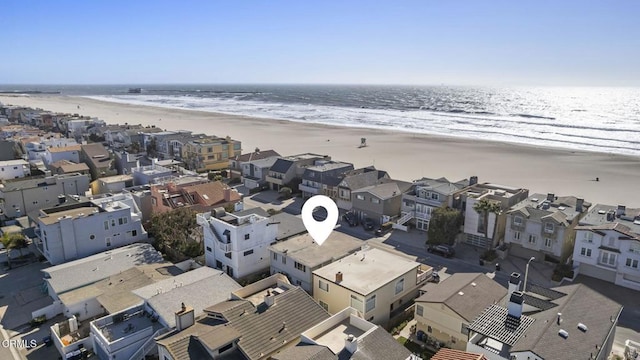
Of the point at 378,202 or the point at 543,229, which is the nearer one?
the point at 543,229

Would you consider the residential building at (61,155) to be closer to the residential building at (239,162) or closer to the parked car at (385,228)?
the residential building at (239,162)

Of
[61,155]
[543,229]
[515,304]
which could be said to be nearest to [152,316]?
[515,304]

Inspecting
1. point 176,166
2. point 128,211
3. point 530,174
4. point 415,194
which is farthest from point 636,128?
point 128,211

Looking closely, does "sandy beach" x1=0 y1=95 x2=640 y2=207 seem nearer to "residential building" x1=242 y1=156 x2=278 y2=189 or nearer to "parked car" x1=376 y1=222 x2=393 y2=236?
"residential building" x1=242 y1=156 x2=278 y2=189

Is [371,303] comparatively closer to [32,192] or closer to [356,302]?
[356,302]

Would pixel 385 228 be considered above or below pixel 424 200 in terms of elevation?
below

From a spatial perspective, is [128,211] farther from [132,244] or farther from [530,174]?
[530,174]

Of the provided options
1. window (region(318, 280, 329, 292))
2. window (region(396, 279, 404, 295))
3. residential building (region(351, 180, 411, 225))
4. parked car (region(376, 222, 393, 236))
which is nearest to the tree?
parked car (region(376, 222, 393, 236))
